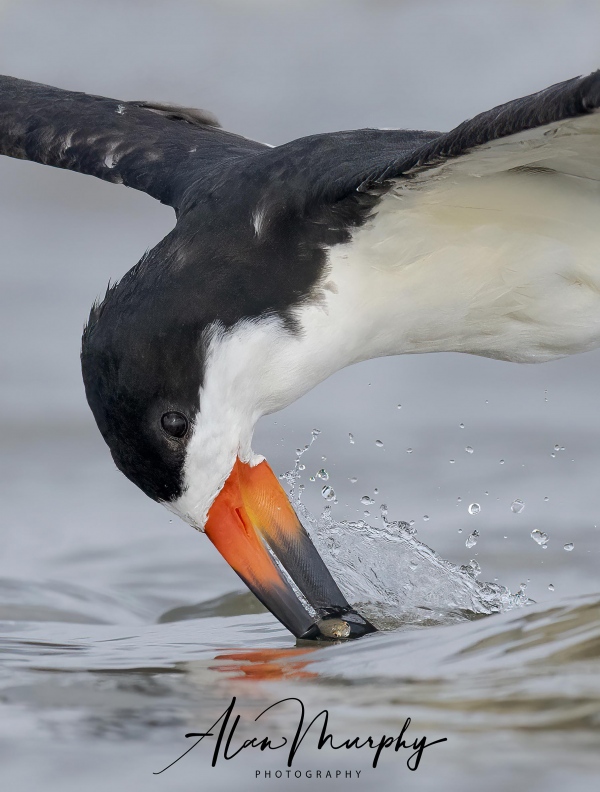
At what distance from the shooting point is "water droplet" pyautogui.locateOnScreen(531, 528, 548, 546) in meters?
5.55

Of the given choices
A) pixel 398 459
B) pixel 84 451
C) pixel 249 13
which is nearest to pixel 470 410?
pixel 398 459

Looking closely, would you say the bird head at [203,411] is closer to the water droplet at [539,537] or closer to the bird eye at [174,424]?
the bird eye at [174,424]

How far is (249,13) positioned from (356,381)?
4.83m

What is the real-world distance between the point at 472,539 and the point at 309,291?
189 cm

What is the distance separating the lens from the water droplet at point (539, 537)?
18.2 feet

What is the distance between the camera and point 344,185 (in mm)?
3961

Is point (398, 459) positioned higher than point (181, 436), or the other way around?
point (181, 436)

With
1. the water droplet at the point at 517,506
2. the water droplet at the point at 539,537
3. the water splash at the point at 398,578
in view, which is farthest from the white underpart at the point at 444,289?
the water droplet at the point at 517,506

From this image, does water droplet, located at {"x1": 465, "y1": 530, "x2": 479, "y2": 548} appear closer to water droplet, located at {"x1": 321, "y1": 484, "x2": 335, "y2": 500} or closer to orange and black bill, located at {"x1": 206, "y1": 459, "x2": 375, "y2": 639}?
water droplet, located at {"x1": 321, "y1": 484, "x2": 335, "y2": 500}

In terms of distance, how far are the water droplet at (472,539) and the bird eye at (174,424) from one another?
2036 millimetres

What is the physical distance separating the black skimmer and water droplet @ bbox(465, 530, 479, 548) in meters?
1.22

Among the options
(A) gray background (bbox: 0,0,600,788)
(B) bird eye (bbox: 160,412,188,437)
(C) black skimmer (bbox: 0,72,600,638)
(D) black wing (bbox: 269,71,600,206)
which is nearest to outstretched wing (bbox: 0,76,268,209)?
(C) black skimmer (bbox: 0,72,600,638)

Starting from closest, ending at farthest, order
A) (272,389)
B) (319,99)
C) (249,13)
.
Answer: (272,389) → (319,99) → (249,13)

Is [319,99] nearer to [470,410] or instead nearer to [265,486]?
[470,410]
